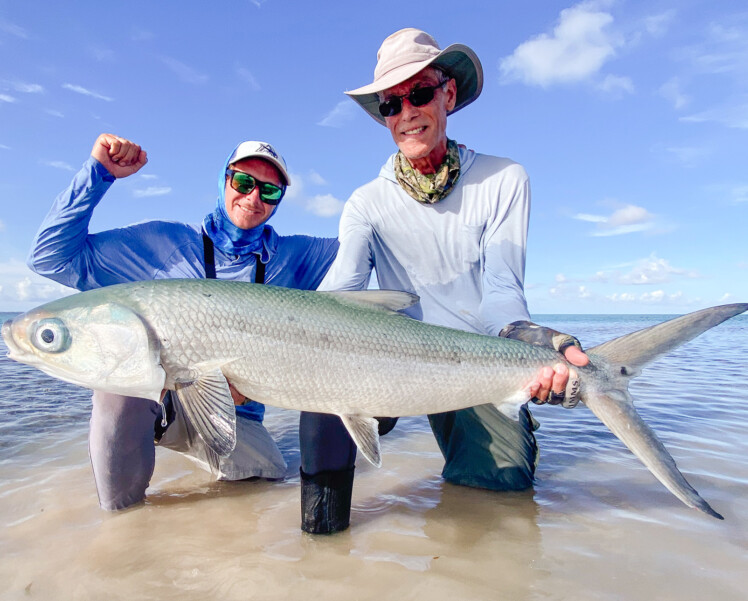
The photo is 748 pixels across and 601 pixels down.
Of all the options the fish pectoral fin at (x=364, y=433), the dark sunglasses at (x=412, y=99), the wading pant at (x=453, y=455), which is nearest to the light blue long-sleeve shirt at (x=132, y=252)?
the dark sunglasses at (x=412, y=99)

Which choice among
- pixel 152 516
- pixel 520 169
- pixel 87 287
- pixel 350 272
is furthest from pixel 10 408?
pixel 520 169

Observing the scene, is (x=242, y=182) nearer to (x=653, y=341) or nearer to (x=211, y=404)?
(x=211, y=404)

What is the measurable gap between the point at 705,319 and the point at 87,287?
4.25 metres

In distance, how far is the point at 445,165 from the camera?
4.08m

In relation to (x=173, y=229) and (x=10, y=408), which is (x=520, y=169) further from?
(x=10, y=408)

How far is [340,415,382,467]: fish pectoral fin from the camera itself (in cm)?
283

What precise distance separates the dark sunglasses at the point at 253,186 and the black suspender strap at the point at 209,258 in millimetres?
482

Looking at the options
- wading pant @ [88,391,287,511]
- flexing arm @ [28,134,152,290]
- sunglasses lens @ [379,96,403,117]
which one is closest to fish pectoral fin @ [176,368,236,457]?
wading pant @ [88,391,287,511]

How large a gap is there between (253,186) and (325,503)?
244 cm

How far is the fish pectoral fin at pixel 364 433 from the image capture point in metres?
2.83

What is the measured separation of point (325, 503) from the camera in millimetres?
2961

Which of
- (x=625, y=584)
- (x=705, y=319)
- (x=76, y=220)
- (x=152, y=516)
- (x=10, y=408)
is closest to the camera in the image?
(x=625, y=584)

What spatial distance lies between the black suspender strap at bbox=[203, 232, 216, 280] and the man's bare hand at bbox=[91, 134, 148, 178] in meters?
0.71

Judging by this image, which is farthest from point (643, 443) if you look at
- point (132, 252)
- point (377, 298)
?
point (132, 252)
